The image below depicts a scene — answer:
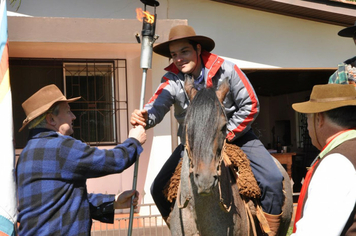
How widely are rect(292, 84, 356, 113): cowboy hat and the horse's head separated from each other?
800 mm

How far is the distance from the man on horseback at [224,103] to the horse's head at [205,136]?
730mm

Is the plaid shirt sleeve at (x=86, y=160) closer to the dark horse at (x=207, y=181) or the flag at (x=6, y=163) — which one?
the flag at (x=6, y=163)

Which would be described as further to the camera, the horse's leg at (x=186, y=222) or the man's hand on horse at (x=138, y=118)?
the man's hand on horse at (x=138, y=118)

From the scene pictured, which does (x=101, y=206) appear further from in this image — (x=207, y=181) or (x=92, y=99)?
(x=92, y=99)

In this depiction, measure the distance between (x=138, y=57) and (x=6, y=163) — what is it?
5.90m

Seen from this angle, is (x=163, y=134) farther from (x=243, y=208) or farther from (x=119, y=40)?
(x=243, y=208)

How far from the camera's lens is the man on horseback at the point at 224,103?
4.23 metres

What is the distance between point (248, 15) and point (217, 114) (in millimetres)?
6087

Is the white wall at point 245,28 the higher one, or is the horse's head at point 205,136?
the white wall at point 245,28

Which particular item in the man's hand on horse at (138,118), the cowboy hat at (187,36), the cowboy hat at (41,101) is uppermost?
the cowboy hat at (187,36)

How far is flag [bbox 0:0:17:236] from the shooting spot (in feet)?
10.7

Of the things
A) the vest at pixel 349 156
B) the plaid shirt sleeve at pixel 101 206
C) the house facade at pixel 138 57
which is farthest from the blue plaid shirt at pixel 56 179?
the house facade at pixel 138 57

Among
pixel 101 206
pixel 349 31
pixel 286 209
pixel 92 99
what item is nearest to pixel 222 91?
pixel 101 206

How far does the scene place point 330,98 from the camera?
2572 mm
